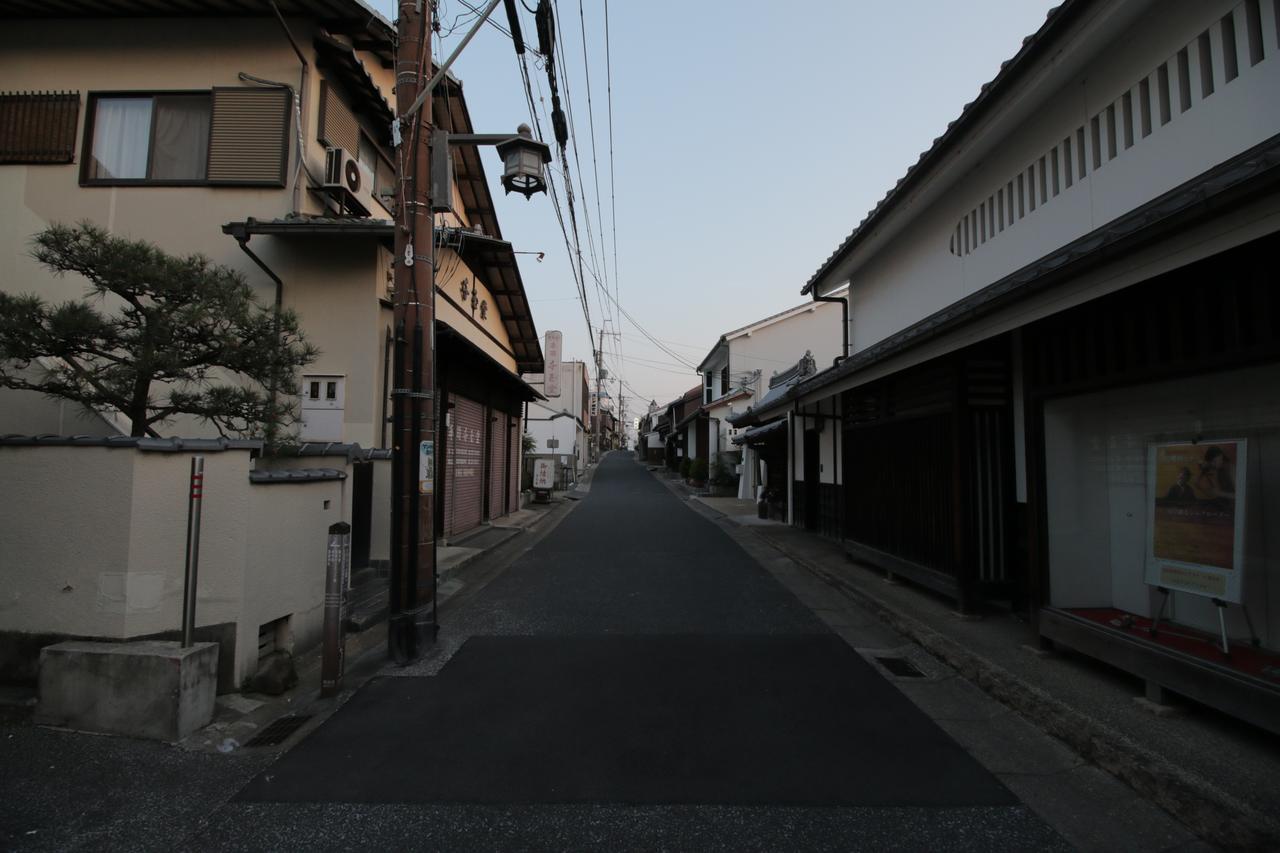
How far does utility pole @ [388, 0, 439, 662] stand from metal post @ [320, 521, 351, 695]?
76 cm

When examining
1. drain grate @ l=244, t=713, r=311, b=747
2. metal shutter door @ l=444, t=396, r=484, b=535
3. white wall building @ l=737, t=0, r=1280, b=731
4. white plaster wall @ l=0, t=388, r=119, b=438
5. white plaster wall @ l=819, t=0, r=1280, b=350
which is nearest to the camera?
white wall building @ l=737, t=0, r=1280, b=731

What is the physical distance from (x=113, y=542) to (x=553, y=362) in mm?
23997

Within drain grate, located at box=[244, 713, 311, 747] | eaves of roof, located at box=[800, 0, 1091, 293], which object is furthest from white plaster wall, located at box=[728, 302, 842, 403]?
drain grate, located at box=[244, 713, 311, 747]

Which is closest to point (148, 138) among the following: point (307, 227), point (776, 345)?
point (307, 227)

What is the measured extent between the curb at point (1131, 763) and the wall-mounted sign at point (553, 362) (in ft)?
76.6

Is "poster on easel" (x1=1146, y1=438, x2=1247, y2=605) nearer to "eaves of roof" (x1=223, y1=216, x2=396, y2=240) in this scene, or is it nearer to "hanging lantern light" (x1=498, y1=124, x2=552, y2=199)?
"hanging lantern light" (x1=498, y1=124, x2=552, y2=199)

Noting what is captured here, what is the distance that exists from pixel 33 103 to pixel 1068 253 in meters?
12.6

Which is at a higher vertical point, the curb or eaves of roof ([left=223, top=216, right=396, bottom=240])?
eaves of roof ([left=223, top=216, right=396, bottom=240])

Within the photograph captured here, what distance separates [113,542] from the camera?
447cm

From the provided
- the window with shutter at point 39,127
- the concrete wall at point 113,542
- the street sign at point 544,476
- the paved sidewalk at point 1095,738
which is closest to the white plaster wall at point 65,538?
the concrete wall at point 113,542

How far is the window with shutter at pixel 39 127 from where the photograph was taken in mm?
8969

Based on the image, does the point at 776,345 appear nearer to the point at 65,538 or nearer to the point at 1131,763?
the point at 1131,763

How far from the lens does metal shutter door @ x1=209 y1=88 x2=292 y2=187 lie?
8.68 metres

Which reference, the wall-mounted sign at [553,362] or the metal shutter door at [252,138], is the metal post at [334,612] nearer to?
the metal shutter door at [252,138]
